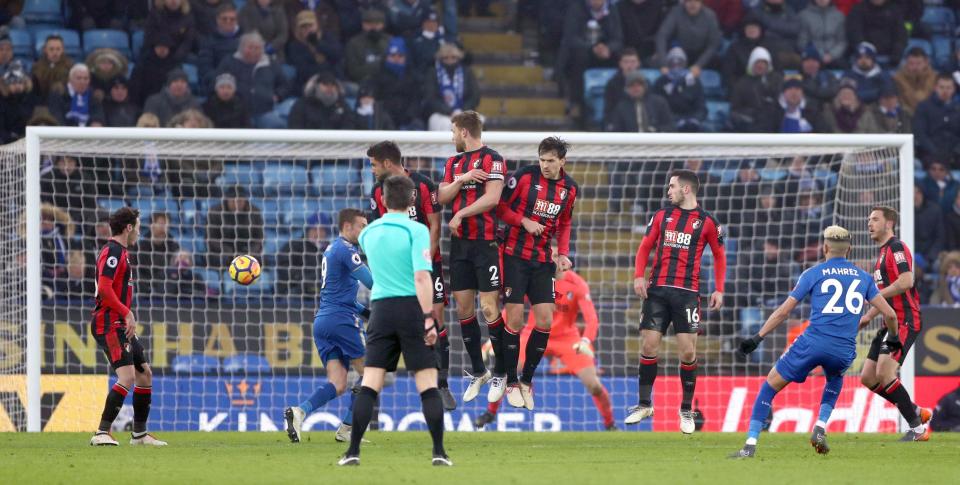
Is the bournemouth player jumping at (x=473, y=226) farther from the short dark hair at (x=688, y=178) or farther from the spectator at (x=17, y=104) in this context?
the spectator at (x=17, y=104)

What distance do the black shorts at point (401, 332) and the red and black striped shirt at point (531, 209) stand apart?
291 cm

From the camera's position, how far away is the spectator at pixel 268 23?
19.1 m

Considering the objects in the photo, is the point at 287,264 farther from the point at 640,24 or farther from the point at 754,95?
the point at 754,95

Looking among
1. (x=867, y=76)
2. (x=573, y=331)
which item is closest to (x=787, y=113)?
(x=867, y=76)

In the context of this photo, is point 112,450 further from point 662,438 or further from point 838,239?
point 838,239

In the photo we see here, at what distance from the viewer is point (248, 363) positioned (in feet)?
48.2

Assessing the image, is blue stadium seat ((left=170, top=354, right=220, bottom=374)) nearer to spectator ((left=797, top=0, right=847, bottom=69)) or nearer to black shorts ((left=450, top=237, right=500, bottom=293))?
black shorts ((left=450, top=237, right=500, bottom=293))

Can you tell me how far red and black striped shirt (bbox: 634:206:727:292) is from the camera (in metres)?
11.7

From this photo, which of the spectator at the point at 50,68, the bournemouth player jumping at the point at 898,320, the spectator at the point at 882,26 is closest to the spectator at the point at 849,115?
the spectator at the point at 882,26

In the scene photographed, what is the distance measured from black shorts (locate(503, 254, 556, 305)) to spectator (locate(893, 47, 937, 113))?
11.0m

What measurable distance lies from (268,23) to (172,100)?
214cm

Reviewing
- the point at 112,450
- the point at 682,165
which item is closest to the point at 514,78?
the point at 682,165

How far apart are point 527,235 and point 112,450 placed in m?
3.68

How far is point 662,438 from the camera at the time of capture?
12.5m
